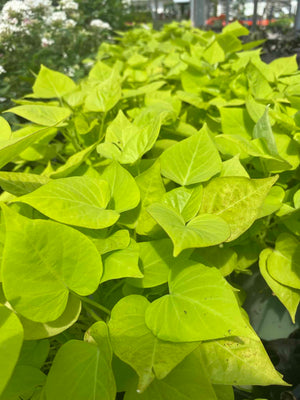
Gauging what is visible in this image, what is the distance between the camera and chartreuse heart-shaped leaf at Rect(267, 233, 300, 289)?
54 centimetres

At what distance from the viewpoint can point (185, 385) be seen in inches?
14.4

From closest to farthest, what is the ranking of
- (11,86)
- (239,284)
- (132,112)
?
(239,284), (132,112), (11,86)

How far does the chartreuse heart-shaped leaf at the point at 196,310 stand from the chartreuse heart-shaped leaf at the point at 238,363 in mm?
50

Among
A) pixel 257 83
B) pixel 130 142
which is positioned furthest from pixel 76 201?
pixel 257 83

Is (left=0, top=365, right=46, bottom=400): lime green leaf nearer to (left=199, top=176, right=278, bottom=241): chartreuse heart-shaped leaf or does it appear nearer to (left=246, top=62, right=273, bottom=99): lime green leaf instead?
(left=199, top=176, right=278, bottom=241): chartreuse heart-shaped leaf

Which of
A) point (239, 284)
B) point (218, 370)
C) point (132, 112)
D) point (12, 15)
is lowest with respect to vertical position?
point (239, 284)

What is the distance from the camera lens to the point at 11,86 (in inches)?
59.9

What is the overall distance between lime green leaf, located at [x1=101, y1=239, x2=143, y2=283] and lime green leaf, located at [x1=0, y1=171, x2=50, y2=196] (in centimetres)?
15

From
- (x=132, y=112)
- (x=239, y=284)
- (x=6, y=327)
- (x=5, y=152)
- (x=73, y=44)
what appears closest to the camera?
(x=6, y=327)

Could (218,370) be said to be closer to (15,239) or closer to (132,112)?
(15,239)

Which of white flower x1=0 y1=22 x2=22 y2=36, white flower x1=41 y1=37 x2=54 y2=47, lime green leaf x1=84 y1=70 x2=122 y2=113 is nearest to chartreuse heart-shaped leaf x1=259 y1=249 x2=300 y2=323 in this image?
lime green leaf x1=84 y1=70 x2=122 y2=113

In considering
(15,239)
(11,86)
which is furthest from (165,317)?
(11,86)

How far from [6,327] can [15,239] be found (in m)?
0.08

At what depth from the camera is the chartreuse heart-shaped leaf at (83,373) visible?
340mm
